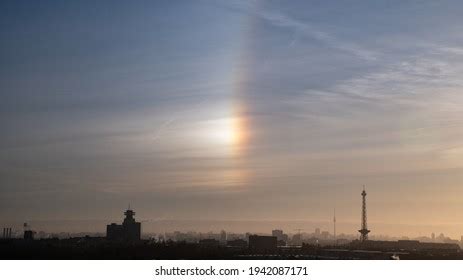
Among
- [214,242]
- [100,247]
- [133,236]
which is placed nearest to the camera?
[100,247]

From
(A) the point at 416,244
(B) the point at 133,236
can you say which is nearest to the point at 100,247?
(B) the point at 133,236

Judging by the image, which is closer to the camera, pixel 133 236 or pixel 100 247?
pixel 100 247

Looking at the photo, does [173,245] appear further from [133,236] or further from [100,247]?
[133,236]

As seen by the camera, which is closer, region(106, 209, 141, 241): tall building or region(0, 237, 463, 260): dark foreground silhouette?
region(0, 237, 463, 260): dark foreground silhouette

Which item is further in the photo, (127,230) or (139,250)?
(127,230)

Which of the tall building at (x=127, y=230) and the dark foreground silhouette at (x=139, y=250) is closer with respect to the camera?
the dark foreground silhouette at (x=139, y=250)
